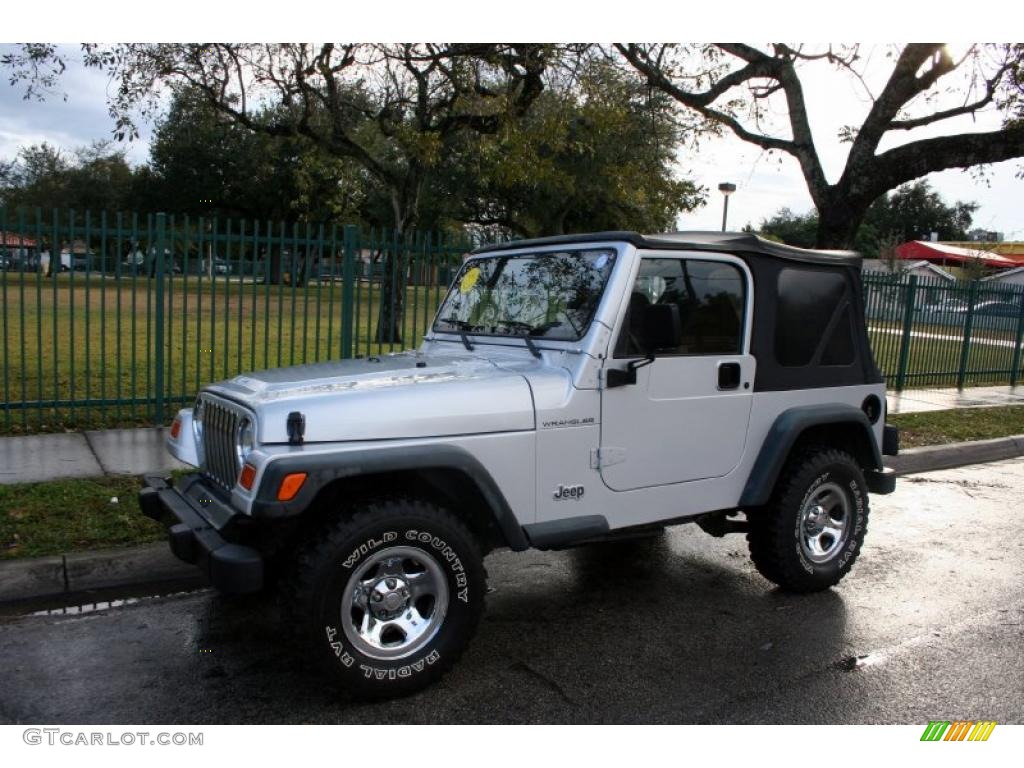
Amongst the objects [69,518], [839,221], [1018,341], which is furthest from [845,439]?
[1018,341]

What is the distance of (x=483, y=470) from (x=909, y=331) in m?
12.2

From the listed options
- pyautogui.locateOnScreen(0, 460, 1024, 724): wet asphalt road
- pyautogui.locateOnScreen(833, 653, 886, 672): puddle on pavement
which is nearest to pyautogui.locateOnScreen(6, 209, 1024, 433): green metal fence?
pyautogui.locateOnScreen(0, 460, 1024, 724): wet asphalt road

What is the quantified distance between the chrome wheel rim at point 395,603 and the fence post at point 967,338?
1427 cm

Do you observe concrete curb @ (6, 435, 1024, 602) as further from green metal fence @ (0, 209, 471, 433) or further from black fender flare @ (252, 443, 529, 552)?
green metal fence @ (0, 209, 471, 433)

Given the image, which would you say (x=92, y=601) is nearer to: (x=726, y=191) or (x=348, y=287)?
(x=348, y=287)

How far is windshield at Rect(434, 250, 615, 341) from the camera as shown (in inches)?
159

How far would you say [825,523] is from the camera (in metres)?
4.85

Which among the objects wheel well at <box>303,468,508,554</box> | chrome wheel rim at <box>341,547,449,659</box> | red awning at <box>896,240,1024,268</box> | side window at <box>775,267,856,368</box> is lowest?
chrome wheel rim at <box>341,547,449,659</box>

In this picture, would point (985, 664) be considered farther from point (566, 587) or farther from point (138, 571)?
point (138, 571)

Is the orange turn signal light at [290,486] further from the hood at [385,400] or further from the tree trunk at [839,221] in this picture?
the tree trunk at [839,221]

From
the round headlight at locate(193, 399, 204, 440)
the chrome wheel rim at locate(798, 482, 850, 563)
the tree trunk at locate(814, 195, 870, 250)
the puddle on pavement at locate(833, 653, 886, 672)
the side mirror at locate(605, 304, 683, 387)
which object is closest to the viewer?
the side mirror at locate(605, 304, 683, 387)

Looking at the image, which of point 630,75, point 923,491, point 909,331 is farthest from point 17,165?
point 923,491

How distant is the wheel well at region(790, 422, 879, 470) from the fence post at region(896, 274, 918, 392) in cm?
Result: 965

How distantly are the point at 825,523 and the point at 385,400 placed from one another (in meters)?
2.86
